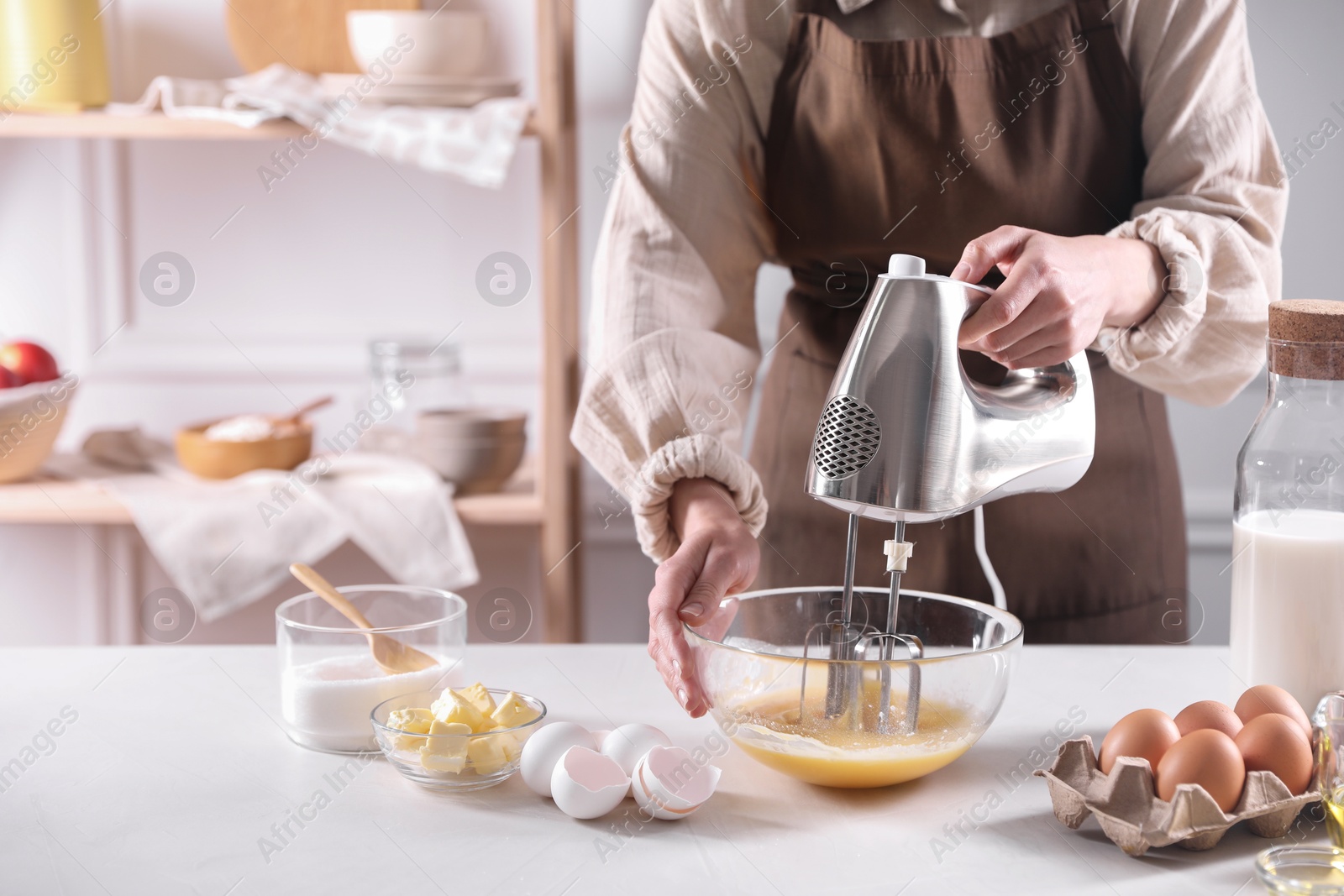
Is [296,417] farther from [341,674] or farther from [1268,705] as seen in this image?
[1268,705]

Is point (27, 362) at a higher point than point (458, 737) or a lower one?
higher

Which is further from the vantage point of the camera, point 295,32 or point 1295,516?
point 295,32

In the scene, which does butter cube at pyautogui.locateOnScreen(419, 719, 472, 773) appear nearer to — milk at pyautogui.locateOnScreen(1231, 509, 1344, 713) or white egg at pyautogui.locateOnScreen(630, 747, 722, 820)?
white egg at pyautogui.locateOnScreen(630, 747, 722, 820)

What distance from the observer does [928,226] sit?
117 centimetres

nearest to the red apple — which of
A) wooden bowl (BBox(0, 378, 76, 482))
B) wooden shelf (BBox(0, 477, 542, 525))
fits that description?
wooden bowl (BBox(0, 378, 76, 482))

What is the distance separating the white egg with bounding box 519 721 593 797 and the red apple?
1.31 meters

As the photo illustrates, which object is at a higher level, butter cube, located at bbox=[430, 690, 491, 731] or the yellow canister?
the yellow canister

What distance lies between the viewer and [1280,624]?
2.48 ft

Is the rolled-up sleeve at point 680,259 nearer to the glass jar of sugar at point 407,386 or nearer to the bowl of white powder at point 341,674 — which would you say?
the bowl of white powder at point 341,674

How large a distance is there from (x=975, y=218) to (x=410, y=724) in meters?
0.76

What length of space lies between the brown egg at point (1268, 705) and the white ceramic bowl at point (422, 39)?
1381mm

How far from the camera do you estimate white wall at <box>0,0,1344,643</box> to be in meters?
1.86

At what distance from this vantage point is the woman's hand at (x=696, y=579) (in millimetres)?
720

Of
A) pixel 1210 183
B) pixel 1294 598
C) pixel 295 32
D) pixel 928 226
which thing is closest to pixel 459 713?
pixel 1294 598
